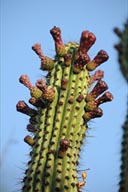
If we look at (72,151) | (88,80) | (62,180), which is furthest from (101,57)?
(62,180)

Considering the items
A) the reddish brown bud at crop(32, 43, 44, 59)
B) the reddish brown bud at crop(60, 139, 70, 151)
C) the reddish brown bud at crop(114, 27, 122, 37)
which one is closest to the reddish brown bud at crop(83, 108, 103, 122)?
the reddish brown bud at crop(60, 139, 70, 151)

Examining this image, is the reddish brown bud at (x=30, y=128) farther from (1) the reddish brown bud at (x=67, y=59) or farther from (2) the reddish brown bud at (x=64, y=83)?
(1) the reddish brown bud at (x=67, y=59)

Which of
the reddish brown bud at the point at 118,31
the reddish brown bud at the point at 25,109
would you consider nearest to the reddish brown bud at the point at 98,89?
the reddish brown bud at the point at 25,109

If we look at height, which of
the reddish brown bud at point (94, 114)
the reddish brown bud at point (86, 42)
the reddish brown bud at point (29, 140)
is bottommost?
the reddish brown bud at point (29, 140)

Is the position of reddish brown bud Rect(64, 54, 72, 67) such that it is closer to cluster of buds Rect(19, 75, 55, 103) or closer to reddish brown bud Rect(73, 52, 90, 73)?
reddish brown bud Rect(73, 52, 90, 73)

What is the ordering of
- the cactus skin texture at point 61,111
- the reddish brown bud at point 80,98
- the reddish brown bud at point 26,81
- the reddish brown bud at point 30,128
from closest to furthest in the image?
the cactus skin texture at point 61,111 → the reddish brown bud at point 80,98 → the reddish brown bud at point 30,128 → the reddish brown bud at point 26,81

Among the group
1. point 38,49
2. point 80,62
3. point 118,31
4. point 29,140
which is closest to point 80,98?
point 80,62

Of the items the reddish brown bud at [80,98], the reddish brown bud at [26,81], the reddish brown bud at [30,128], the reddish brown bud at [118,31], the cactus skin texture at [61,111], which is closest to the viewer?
the cactus skin texture at [61,111]
